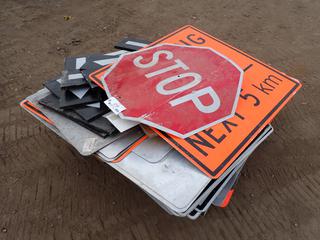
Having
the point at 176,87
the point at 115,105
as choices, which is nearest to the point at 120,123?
the point at 115,105

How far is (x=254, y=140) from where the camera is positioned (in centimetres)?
232

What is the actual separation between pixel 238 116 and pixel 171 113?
0.58 metres

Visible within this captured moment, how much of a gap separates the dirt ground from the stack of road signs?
48 centimetres

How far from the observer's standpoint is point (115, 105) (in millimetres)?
2105

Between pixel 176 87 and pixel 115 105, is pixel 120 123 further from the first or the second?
pixel 176 87

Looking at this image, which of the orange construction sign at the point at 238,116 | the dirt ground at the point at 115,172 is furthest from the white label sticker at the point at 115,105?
the dirt ground at the point at 115,172

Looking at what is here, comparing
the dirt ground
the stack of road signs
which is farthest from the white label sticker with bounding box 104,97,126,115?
the dirt ground

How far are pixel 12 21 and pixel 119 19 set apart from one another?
207 centimetres

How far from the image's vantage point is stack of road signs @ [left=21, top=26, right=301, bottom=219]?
1.91m

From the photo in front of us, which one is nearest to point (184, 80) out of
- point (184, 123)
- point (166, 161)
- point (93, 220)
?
point (184, 123)

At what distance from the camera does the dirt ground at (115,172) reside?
8.10 feet

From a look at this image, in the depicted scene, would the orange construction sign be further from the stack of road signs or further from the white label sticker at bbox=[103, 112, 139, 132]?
the white label sticker at bbox=[103, 112, 139, 132]

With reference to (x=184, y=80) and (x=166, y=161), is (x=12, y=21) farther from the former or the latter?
(x=166, y=161)

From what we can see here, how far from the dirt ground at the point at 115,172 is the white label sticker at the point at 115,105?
100 cm
